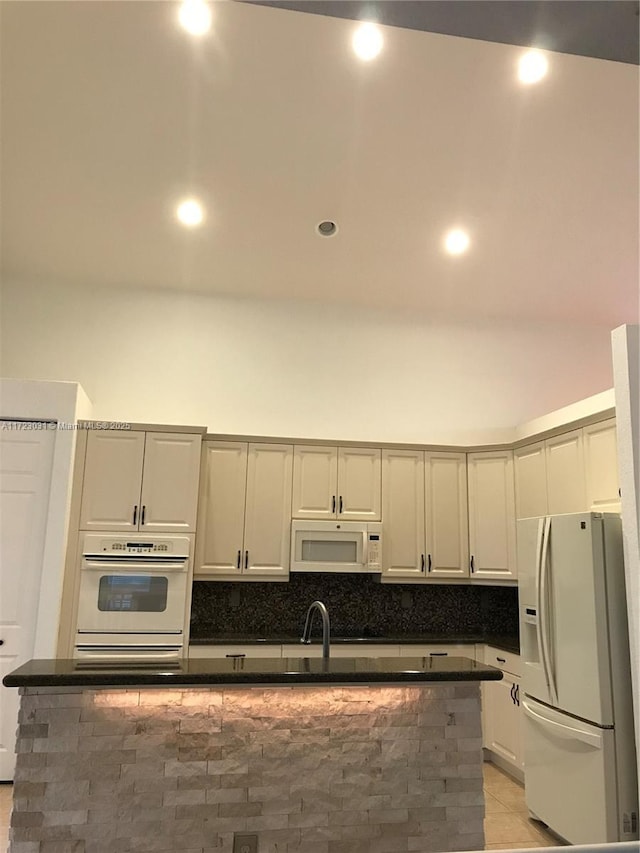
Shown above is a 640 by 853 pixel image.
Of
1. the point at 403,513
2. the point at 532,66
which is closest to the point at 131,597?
the point at 403,513

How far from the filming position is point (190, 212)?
4.11 m

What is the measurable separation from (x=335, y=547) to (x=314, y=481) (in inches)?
20.3

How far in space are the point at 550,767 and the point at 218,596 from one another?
2.54 m

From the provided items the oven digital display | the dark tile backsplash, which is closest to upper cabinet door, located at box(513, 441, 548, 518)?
the dark tile backsplash

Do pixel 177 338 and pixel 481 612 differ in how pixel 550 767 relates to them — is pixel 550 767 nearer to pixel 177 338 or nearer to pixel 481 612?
pixel 481 612

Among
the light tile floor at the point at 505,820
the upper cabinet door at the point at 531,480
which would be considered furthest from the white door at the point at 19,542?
the upper cabinet door at the point at 531,480

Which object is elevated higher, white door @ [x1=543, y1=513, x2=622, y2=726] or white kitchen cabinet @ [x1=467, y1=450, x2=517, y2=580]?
white kitchen cabinet @ [x1=467, y1=450, x2=517, y2=580]

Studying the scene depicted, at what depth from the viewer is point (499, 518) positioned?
4945mm

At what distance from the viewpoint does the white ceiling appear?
116 inches

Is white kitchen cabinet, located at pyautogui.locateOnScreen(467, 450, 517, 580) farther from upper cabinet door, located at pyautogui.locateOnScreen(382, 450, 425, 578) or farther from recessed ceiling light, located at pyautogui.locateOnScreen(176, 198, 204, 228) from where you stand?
recessed ceiling light, located at pyautogui.locateOnScreen(176, 198, 204, 228)

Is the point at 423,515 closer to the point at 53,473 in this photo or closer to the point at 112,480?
the point at 112,480

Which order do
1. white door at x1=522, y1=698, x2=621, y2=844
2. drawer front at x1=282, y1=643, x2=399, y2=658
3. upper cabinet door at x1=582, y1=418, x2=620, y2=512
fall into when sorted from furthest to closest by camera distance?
1. drawer front at x1=282, y1=643, x2=399, y2=658
2. upper cabinet door at x1=582, y1=418, x2=620, y2=512
3. white door at x1=522, y1=698, x2=621, y2=844

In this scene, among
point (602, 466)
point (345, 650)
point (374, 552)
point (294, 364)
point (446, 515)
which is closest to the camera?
point (602, 466)

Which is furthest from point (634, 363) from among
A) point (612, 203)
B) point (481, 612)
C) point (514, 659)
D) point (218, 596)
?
point (218, 596)
